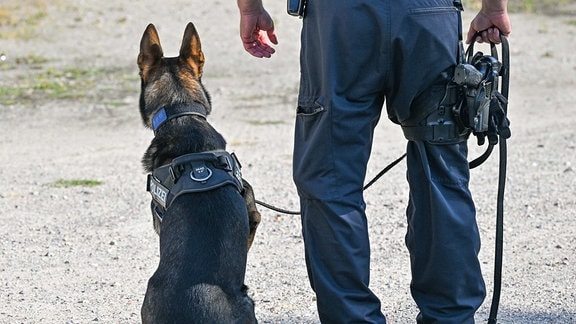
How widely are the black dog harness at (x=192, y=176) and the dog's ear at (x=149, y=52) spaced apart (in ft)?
2.20

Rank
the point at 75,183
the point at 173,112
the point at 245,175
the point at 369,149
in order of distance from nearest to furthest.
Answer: the point at 369,149, the point at 173,112, the point at 75,183, the point at 245,175

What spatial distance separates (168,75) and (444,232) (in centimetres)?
154

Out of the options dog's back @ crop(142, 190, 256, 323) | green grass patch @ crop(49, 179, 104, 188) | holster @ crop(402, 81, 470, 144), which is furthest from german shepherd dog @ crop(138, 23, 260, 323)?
green grass patch @ crop(49, 179, 104, 188)

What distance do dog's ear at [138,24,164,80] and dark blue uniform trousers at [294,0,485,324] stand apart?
3.48 feet

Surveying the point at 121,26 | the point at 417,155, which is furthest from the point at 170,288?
the point at 121,26

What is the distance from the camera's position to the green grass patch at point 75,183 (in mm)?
6996

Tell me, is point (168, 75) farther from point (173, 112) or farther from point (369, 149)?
point (369, 149)

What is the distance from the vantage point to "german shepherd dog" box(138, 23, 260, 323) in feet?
11.4

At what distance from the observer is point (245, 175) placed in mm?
7227

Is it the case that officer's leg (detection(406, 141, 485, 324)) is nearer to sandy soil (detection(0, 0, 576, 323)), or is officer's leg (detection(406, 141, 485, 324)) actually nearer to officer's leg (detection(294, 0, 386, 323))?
officer's leg (detection(294, 0, 386, 323))

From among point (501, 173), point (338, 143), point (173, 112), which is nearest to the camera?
point (338, 143)

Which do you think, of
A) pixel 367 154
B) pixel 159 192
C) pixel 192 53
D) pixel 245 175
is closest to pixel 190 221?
pixel 159 192

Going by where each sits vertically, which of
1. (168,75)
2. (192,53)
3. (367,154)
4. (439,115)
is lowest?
(367,154)

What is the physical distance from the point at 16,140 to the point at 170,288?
18.1 feet
